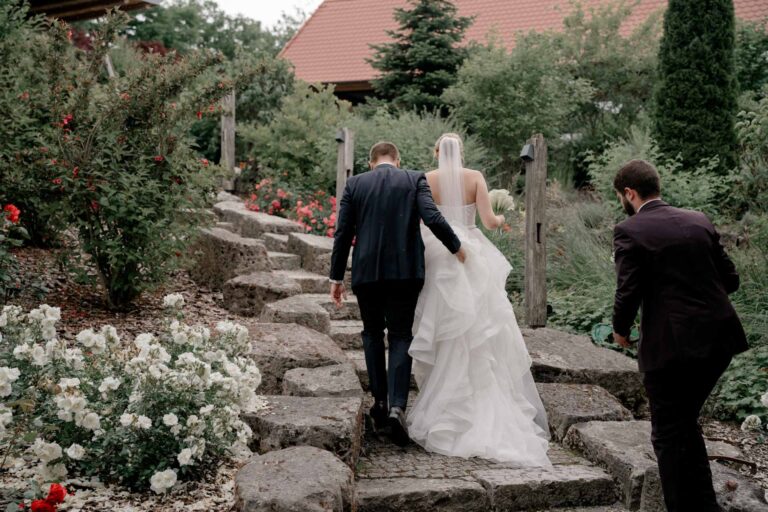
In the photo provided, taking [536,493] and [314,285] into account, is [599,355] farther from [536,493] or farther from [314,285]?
[314,285]

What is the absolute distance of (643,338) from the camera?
11.9ft

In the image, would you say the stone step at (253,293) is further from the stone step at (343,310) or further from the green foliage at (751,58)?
the green foliage at (751,58)

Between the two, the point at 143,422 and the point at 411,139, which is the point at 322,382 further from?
the point at 411,139

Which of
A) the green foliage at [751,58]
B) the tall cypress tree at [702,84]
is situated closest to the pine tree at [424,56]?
the tall cypress tree at [702,84]

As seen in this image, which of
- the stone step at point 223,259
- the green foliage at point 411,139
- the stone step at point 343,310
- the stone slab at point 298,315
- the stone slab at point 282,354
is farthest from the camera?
the green foliage at point 411,139

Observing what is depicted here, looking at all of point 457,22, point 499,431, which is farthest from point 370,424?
point 457,22

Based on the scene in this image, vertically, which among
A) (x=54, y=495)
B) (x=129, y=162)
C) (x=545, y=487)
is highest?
(x=129, y=162)

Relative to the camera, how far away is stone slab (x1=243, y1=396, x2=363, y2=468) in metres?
3.92

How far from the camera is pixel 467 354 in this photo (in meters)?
4.82

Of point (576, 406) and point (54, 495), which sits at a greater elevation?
point (54, 495)

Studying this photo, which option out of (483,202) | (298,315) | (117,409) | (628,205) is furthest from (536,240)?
(117,409)

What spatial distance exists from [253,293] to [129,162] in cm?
161

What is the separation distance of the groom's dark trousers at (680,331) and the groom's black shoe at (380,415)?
174 centimetres

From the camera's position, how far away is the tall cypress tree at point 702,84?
1112 centimetres
